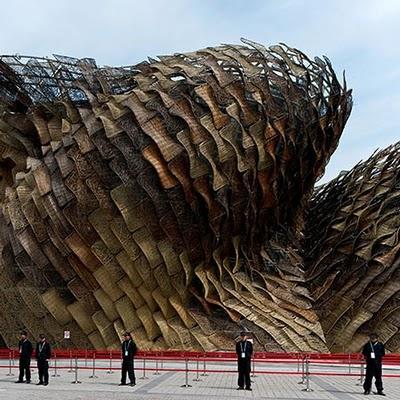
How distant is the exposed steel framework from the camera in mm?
35656

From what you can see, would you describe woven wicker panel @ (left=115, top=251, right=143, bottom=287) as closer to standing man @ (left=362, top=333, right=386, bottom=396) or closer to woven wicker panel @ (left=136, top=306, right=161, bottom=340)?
woven wicker panel @ (left=136, top=306, right=161, bottom=340)

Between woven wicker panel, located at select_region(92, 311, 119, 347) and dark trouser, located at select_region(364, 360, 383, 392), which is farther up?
woven wicker panel, located at select_region(92, 311, 119, 347)

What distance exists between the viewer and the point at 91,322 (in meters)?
36.1

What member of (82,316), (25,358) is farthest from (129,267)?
(25,358)

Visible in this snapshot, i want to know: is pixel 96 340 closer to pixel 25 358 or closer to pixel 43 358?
pixel 25 358

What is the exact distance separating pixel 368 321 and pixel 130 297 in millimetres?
11738

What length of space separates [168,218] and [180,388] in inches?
566

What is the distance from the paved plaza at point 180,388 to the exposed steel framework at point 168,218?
311 inches

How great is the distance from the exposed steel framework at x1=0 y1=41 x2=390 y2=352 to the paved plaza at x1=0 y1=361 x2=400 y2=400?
25.9 ft

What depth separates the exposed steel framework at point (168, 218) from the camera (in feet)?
117

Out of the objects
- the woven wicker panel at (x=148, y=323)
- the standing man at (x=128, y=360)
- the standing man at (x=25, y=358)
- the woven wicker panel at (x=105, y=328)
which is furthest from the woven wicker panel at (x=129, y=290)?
the standing man at (x=128, y=360)

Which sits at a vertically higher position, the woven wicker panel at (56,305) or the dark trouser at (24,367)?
the woven wicker panel at (56,305)

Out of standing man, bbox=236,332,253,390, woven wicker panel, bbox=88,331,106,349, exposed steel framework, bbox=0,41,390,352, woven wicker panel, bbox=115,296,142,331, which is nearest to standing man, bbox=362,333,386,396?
standing man, bbox=236,332,253,390

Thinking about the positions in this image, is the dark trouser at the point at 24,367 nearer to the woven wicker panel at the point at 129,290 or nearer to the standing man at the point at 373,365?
the standing man at the point at 373,365
